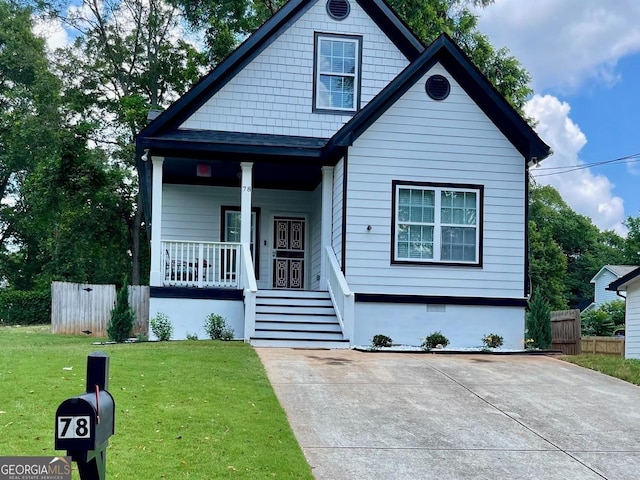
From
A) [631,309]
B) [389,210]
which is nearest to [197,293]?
[389,210]

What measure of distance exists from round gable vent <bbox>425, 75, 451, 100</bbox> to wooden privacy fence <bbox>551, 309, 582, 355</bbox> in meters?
6.94

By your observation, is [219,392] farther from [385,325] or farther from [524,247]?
[524,247]

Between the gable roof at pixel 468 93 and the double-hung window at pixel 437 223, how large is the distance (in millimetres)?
1310

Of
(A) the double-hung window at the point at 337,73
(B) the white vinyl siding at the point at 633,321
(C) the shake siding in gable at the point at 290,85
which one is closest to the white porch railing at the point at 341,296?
(C) the shake siding in gable at the point at 290,85

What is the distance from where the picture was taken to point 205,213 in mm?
17578

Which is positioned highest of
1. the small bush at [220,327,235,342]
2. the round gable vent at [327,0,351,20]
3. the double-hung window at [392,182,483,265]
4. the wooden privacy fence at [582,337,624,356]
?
the round gable vent at [327,0,351,20]

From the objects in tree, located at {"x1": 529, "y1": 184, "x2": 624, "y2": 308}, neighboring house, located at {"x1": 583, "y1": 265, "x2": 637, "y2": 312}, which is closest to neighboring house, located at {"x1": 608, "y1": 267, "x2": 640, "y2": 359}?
neighboring house, located at {"x1": 583, "y1": 265, "x2": 637, "y2": 312}

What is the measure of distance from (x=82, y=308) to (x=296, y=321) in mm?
9903

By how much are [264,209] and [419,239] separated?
15.5 feet

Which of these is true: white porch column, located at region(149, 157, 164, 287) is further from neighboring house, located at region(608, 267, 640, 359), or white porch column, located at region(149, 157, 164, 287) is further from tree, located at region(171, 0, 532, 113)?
neighboring house, located at region(608, 267, 640, 359)

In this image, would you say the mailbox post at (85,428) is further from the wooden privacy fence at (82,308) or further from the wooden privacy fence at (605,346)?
the wooden privacy fence at (605,346)

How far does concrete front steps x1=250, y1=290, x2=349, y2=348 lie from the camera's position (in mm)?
13195

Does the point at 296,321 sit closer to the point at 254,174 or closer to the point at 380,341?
the point at 380,341

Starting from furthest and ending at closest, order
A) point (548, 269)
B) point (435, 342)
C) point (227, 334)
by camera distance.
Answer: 1. point (548, 269)
2. point (227, 334)
3. point (435, 342)
